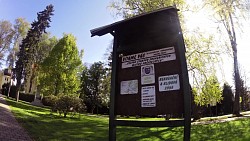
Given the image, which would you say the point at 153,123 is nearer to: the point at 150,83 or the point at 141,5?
the point at 150,83

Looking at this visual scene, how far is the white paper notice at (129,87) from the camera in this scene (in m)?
4.91

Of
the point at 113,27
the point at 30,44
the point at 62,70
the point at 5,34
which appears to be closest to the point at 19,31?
the point at 5,34

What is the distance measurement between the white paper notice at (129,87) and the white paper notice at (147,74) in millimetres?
181

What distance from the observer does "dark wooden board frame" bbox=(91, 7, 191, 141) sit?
426 centimetres

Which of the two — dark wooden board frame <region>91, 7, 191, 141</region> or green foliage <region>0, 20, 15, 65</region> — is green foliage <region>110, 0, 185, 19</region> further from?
green foliage <region>0, 20, 15, 65</region>

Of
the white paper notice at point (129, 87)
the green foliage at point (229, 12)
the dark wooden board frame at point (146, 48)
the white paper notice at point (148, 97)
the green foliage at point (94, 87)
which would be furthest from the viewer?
the green foliage at point (94, 87)

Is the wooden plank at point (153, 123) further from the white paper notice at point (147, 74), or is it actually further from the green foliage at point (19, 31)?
the green foliage at point (19, 31)

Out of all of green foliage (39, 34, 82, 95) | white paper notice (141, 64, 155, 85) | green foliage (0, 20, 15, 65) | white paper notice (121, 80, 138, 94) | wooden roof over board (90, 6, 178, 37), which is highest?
green foliage (0, 20, 15, 65)

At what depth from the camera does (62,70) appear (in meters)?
37.6

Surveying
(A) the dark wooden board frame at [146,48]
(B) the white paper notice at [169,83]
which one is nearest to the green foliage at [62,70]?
(A) the dark wooden board frame at [146,48]

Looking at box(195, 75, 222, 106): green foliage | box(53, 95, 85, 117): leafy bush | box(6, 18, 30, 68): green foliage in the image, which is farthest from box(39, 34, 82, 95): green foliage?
box(195, 75, 222, 106): green foliage

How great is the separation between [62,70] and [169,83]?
34.6 meters

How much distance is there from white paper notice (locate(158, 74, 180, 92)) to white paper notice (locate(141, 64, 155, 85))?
0.57 ft

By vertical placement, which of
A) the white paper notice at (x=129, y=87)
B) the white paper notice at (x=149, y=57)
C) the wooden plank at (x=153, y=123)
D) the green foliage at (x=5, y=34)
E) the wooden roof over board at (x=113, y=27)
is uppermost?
the green foliage at (x=5, y=34)
